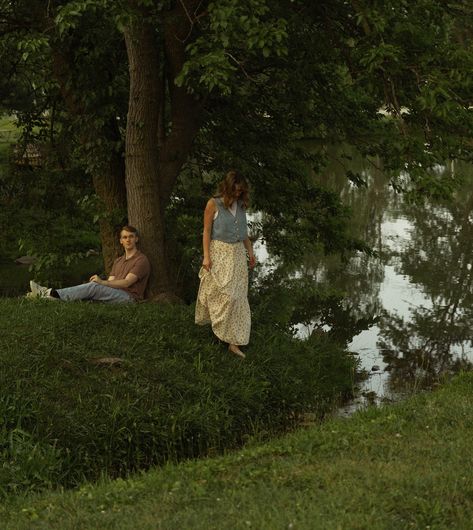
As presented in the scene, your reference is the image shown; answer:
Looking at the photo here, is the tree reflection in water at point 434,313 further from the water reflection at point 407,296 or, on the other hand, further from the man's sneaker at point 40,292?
the man's sneaker at point 40,292

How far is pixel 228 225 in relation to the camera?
10.1 m

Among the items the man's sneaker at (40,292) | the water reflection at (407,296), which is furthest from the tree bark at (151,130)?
the water reflection at (407,296)

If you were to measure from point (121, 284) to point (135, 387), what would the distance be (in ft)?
8.80

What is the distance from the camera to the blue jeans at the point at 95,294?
11414 mm

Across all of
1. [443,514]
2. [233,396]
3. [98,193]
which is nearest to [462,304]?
[98,193]

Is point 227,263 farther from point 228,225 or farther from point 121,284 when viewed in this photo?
point 121,284

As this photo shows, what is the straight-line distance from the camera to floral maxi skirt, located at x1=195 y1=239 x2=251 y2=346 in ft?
33.3

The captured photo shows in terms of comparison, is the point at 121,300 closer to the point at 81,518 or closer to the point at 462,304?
the point at 81,518

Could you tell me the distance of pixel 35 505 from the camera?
20.5 ft

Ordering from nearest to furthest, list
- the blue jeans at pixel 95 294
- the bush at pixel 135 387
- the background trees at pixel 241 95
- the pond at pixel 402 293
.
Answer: the bush at pixel 135 387 < the background trees at pixel 241 95 < the blue jeans at pixel 95 294 < the pond at pixel 402 293

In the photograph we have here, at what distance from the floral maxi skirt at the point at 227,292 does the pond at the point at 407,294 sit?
1.78 metres

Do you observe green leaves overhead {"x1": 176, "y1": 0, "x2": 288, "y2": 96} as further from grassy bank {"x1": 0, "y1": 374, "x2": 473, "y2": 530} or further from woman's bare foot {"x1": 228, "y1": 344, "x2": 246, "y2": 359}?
grassy bank {"x1": 0, "y1": 374, "x2": 473, "y2": 530}

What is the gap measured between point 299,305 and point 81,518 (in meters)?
11.2

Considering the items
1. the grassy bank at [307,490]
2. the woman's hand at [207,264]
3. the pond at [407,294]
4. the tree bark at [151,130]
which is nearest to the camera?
the grassy bank at [307,490]
